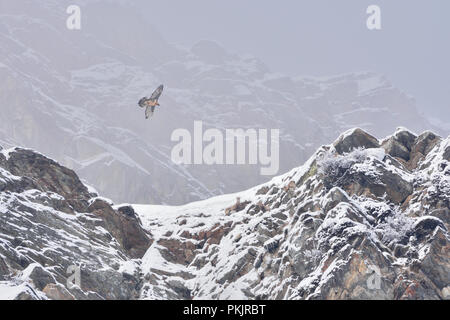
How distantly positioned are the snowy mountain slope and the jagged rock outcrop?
292 centimetres

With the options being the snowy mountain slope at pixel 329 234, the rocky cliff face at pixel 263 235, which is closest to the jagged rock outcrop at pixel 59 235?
the rocky cliff face at pixel 263 235

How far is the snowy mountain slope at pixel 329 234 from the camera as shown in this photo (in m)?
54.3

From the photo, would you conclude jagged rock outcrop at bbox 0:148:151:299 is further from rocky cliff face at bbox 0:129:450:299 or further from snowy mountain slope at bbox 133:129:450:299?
snowy mountain slope at bbox 133:129:450:299

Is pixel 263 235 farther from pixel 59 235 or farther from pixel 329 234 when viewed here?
pixel 59 235

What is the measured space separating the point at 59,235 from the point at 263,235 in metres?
18.9

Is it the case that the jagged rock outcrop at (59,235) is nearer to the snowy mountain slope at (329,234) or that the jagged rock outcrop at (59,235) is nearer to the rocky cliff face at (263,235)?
the rocky cliff face at (263,235)

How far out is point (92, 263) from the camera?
2462 inches

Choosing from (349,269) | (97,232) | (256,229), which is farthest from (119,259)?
(349,269)

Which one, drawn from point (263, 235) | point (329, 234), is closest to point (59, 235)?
point (263, 235)

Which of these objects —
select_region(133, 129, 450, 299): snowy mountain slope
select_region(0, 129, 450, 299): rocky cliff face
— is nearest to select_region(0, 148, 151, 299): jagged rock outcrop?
select_region(0, 129, 450, 299): rocky cliff face

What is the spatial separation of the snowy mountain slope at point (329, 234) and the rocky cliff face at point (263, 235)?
0.37 ft

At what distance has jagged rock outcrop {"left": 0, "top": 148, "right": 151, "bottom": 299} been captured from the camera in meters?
55.2
